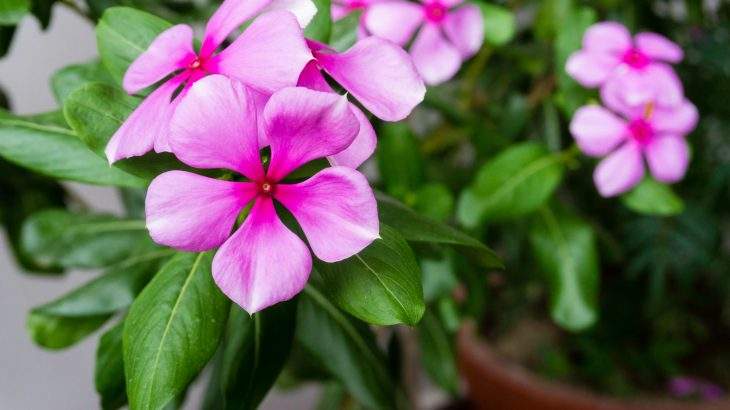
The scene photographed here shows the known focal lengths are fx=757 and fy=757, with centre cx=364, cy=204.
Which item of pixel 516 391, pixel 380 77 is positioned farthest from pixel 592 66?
pixel 516 391

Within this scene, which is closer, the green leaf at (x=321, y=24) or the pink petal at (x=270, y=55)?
the pink petal at (x=270, y=55)

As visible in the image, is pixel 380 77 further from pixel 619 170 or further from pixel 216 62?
pixel 619 170

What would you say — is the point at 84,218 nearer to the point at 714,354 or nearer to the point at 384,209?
the point at 384,209

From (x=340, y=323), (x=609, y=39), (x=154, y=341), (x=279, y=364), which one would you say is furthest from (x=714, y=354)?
(x=154, y=341)

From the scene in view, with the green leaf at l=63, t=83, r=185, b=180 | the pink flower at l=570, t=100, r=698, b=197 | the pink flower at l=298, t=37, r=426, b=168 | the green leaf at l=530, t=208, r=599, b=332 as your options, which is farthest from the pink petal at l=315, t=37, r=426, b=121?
the green leaf at l=530, t=208, r=599, b=332

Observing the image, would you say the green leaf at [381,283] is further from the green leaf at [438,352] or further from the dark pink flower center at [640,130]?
the green leaf at [438,352]

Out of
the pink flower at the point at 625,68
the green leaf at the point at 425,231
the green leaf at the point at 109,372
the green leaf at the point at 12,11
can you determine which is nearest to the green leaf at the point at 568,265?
the pink flower at the point at 625,68

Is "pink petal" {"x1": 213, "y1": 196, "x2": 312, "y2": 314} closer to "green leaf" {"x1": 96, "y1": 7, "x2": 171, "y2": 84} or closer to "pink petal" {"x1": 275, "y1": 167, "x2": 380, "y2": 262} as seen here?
"pink petal" {"x1": 275, "y1": 167, "x2": 380, "y2": 262}
